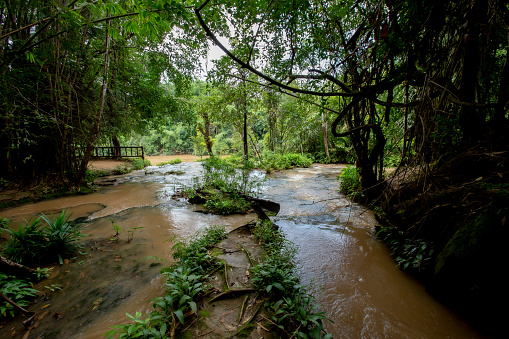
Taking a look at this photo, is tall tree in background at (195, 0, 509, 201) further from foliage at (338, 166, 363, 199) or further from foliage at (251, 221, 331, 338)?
foliage at (338, 166, 363, 199)

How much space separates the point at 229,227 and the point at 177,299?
8.02 ft

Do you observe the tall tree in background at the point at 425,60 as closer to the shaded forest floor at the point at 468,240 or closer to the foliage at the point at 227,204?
the shaded forest floor at the point at 468,240

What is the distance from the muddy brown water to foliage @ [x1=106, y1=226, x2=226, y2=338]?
15.5 inches

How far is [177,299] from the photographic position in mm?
2059

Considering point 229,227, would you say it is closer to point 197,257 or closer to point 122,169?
point 197,257

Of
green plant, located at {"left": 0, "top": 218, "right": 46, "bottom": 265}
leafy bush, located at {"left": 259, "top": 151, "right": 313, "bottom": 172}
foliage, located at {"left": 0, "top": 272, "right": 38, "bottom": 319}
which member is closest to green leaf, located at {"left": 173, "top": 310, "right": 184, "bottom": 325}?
foliage, located at {"left": 0, "top": 272, "right": 38, "bottom": 319}

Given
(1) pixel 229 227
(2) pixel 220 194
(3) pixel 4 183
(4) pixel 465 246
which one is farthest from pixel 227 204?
(3) pixel 4 183

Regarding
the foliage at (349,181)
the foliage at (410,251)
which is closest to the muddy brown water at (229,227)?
the foliage at (410,251)

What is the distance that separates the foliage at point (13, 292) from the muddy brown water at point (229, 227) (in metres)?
0.13

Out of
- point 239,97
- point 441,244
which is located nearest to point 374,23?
point 441,244

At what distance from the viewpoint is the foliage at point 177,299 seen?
1664 mm

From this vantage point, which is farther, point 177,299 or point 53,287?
point 53,287

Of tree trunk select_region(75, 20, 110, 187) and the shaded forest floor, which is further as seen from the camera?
tree trunk select_region(75, 20, 110, 187)

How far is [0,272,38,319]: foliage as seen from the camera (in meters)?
2.11
